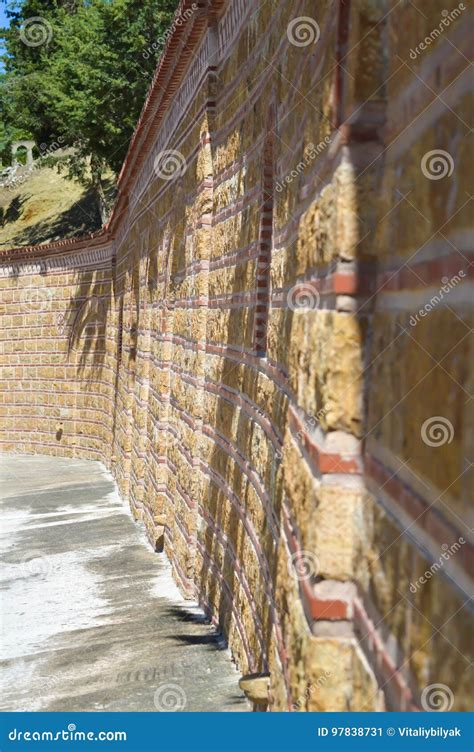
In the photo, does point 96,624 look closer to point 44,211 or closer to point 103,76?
point 103,76

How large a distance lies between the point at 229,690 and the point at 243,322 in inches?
74.0

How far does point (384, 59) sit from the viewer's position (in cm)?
262

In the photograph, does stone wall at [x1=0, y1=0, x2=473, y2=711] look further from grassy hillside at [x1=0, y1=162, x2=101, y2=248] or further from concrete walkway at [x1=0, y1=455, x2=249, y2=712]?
grassy hillside at [x1=0, y1=162, x2=101, y2=248]

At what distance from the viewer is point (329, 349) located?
2689 mm

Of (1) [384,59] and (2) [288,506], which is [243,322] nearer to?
(2) [288,506]

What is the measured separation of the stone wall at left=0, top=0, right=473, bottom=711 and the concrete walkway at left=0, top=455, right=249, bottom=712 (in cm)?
25

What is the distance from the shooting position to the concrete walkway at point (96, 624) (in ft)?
15.3

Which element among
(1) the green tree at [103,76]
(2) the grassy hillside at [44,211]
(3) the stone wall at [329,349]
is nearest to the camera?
(3) the stone wall at [329,349]

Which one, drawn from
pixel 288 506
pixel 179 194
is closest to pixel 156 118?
pixel 179 194

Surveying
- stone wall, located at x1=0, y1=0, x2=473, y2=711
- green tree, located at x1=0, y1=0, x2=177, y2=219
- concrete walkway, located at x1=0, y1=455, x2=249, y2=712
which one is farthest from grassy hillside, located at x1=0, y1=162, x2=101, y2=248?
stone wall, located at x1=0, y1=0, x2=473, y2=711

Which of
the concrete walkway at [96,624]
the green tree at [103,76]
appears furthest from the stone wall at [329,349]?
the green tree at [103,76]

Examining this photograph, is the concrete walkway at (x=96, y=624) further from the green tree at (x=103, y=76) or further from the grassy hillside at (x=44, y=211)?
the grassy hillside at (x=44, y=211)

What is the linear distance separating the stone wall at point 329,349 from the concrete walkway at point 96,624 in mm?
247


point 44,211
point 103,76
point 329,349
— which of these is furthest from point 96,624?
point 44,211
